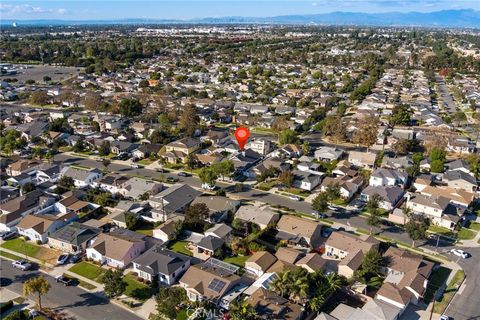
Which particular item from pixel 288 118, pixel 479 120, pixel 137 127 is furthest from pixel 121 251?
pixel 479 120

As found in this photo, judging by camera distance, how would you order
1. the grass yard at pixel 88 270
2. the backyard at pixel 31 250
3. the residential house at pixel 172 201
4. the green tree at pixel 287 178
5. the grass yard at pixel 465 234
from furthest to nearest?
the green tree at pixel 287 178, the residential house at pixel 172 201, the grass yard at pixel 465 234, the backyard at pixel 31 250, the grass yard at pixel 88 270

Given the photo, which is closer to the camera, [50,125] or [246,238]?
[246,238]

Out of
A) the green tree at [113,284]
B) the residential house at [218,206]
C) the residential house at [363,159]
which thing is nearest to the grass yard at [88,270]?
the green tree at [113,284]

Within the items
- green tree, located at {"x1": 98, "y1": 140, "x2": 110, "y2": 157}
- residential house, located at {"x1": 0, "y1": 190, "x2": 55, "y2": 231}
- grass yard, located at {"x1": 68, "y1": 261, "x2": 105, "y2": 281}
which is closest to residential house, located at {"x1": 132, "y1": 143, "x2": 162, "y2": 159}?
green tree, located at {"x1": 98, "y1": 140, "x2": 110, "y2": 157}

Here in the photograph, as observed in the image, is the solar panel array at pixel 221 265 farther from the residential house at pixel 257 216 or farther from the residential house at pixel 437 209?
the residential house at pixel 437 209

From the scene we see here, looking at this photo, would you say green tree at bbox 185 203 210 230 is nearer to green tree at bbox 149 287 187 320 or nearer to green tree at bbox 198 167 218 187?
green tree at bbox 198 167 218 187

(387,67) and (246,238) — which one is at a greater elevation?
(387,67)

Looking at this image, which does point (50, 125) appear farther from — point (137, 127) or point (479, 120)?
point (479, 120)
